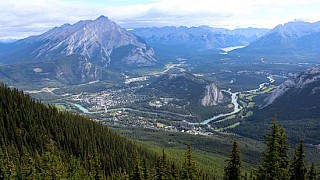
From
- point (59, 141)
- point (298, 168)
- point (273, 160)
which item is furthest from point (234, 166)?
point (59, 141)

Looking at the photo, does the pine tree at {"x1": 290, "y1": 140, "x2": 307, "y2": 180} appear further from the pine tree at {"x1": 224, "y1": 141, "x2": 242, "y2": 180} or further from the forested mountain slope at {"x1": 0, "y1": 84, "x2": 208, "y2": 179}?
the forested mountain slope at {"x1": 0, "y1": 84, "x2": 208, "y2": 179}

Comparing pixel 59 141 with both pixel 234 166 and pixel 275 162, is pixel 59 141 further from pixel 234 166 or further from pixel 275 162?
pixel 275 162

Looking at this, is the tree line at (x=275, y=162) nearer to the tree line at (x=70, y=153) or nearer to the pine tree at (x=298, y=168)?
the pine tree at (x=298, y=168)

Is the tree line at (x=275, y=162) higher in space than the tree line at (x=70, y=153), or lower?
higher

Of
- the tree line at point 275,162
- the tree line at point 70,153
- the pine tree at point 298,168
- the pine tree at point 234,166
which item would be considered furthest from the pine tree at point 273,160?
the pine tree at point 298,168

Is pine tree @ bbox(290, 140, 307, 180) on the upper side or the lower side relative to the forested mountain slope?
upper

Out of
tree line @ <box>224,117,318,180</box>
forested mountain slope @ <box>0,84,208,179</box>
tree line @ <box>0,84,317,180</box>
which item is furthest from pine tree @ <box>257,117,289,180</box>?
forested mountain slope @ <box>0,84,208,179</box>

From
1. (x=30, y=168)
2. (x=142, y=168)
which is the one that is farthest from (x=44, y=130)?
(x=142, y=168)

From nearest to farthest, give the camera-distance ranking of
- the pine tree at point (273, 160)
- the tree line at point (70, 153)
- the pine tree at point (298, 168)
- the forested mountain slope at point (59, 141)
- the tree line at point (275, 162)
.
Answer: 1. the pine tree at point (273, 160)
2. the tree line at point (275, 162)
3. the pine tree at point (298, 168)
4. the tree line at point (70, 153)
5. the forested mountain slope at point (59, 141)
